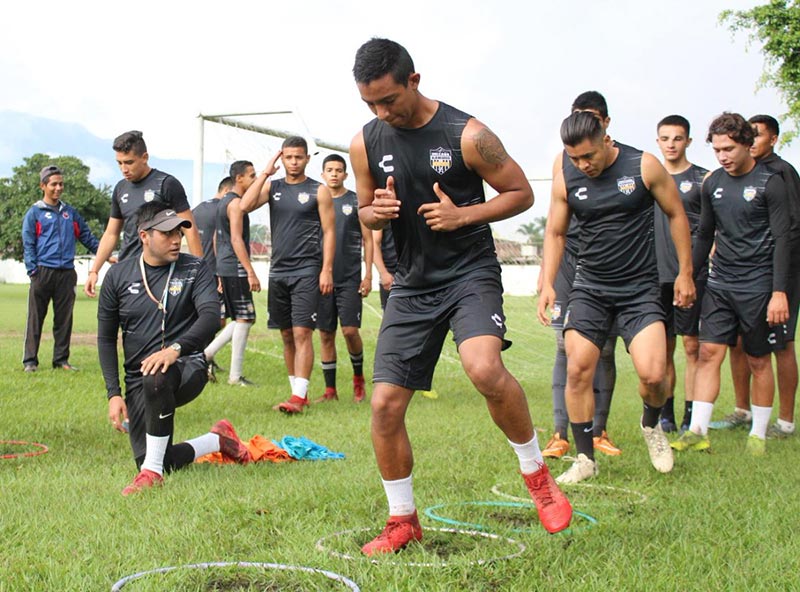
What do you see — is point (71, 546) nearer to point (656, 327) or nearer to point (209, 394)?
point (656, 327)

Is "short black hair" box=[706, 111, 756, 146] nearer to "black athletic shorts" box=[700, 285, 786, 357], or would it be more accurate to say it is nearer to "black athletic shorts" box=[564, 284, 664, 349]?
"black athletic shorts" box=[700, 285, 786, 357]

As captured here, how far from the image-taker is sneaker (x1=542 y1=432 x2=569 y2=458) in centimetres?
718

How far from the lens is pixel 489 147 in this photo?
447 centimetres

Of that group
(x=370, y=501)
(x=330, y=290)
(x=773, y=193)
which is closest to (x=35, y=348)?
(x=330, y=290)

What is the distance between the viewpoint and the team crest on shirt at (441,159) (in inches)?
177

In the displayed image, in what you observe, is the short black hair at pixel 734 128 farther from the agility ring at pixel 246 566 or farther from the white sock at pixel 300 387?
the agility ring at pixel 246 566

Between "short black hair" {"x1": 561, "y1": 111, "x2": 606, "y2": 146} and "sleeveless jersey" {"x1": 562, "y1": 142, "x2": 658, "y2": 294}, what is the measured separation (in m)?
0.35

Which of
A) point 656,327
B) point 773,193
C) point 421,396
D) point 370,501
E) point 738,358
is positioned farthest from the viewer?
point 421,396

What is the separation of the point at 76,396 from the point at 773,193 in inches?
285

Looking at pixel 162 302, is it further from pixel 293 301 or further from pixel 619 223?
pixel 293 301

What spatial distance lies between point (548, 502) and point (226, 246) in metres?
8.29

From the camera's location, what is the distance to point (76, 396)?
10.1 m

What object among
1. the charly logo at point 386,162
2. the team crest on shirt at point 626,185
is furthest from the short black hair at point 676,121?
the charly logo at point 386,162

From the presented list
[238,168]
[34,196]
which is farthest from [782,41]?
[34,196]
